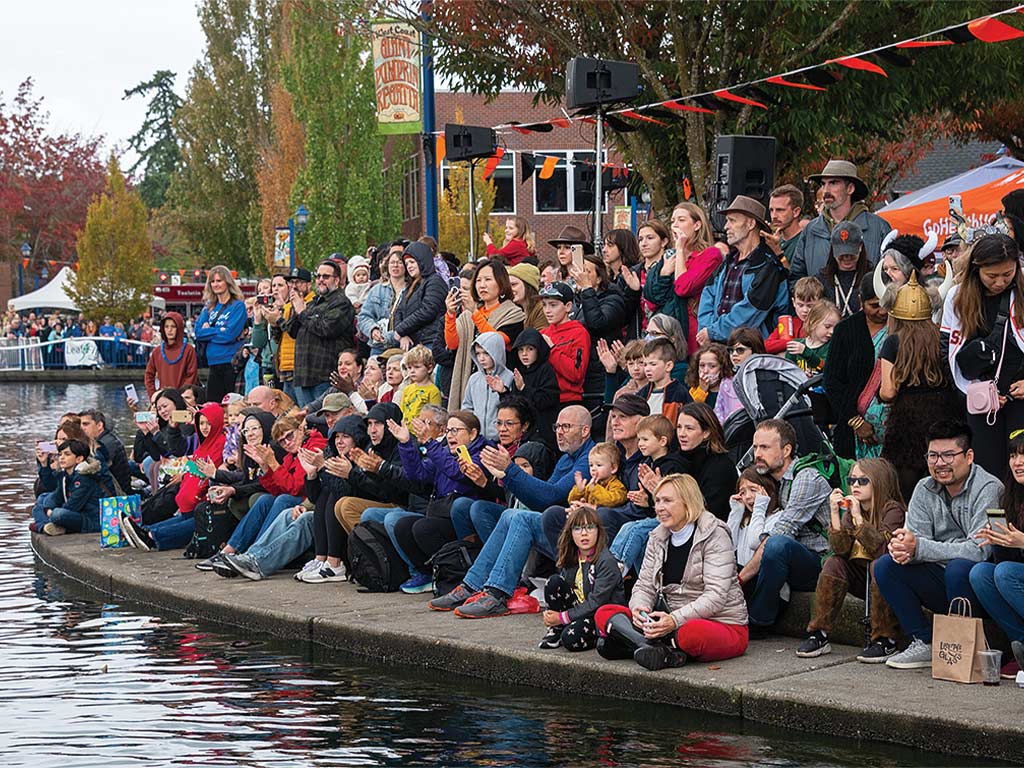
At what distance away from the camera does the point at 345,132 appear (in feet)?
147

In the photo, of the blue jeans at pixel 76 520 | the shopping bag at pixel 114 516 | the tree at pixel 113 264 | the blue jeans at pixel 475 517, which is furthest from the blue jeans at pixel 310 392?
the tree at pixel 113 264

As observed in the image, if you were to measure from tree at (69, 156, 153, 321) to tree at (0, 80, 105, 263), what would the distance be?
1573cm

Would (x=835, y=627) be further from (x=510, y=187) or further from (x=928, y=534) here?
(x=510, y=187)

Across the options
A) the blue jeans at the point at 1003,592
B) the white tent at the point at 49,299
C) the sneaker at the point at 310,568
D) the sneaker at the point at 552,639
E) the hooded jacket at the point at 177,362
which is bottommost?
the sneaker at the point at 552,639

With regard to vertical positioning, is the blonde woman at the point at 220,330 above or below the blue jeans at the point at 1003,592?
above

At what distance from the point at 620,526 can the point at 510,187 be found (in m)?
40.7

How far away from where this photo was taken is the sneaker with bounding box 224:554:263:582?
12.2m

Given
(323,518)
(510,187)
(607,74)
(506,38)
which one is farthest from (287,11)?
(323,518)

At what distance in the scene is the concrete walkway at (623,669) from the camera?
24.3ft

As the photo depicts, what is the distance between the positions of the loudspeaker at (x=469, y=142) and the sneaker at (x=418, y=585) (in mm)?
8176

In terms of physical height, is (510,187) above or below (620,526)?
above

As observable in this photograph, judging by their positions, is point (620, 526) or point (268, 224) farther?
point (268, 224)

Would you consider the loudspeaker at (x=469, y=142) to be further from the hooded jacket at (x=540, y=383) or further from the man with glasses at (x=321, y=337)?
the hooded jacket at (x=540, y=383)

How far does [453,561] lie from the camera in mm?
10961
